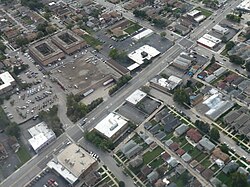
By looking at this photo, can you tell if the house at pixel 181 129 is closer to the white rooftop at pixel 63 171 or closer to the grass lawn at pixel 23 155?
the white rooftop at pixel 63 171

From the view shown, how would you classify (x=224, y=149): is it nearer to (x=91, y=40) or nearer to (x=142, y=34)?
(x=142, y=34)

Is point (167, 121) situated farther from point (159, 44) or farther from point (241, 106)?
point (159, 44)

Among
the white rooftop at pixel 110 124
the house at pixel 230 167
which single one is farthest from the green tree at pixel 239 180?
the white rooftop at pixel 110 124

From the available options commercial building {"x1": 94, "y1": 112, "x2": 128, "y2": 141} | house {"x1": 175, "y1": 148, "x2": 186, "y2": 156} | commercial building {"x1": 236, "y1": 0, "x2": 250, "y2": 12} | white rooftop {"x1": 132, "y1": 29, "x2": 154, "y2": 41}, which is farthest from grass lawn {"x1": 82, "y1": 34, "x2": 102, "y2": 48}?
house {"x1": 175, "y1": 148, "x2": 186, "y2": 156}

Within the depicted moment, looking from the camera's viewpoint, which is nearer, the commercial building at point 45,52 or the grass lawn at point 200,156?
the grass lawn at point 200,156

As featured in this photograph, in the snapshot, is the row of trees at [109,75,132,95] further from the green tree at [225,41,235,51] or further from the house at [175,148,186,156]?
the green tree at [225,41,235,51]

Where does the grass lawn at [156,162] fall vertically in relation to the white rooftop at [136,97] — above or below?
below

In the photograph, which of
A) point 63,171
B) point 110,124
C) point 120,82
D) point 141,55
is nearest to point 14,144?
point 63,171
